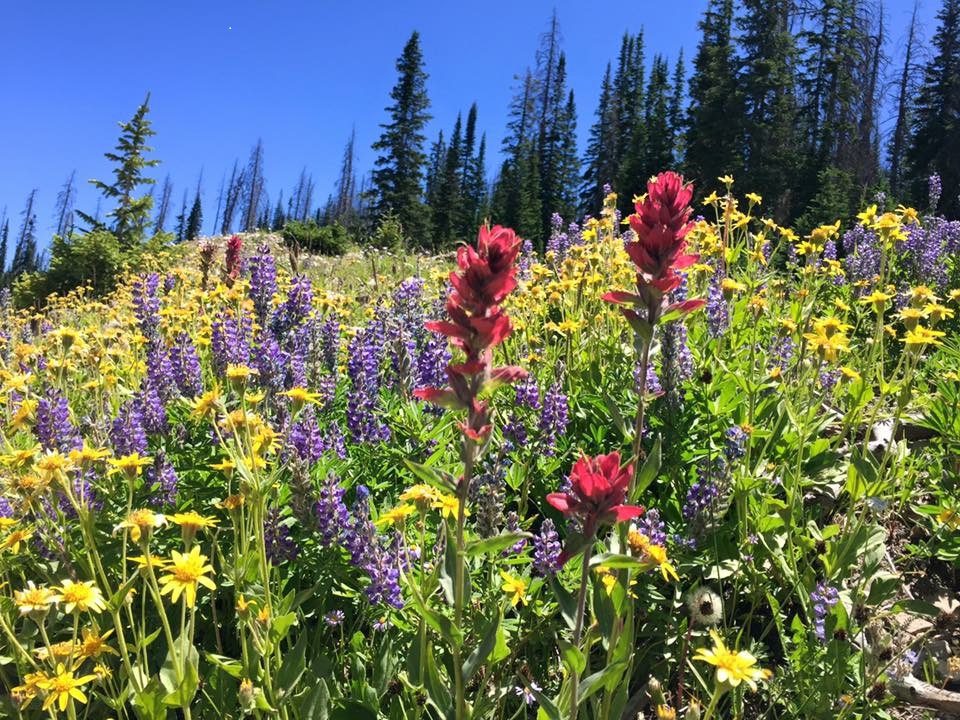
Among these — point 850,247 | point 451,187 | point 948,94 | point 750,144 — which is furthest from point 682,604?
point 451,187

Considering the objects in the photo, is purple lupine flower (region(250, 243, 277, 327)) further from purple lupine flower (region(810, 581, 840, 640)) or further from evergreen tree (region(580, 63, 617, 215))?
evergreen tree (region(580, 63, 617, 215))

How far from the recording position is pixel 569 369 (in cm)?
398

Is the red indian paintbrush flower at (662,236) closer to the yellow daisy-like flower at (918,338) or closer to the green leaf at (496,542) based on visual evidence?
the green leaf at (496,542)

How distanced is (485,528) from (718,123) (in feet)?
139

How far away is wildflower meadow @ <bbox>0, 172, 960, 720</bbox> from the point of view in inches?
62.6

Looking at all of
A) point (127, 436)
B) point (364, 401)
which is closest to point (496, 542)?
point (364, 401)

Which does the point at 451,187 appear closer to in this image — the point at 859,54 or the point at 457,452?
the point at 859,54

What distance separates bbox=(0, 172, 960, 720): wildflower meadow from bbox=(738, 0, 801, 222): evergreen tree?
3633 cm

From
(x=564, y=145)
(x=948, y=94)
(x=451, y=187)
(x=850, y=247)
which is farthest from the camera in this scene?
(x=564, y=145)

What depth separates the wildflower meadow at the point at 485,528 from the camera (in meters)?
1.59

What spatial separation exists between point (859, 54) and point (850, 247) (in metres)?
43.5

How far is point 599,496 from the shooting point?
1323 millimetres

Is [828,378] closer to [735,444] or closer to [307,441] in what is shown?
[735,444]

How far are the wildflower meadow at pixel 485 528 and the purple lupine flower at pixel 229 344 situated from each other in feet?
0.08
